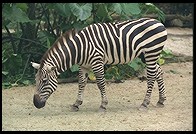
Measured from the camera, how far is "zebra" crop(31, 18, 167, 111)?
5621 millimetres

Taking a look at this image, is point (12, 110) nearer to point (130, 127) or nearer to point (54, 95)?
point (54, 95)

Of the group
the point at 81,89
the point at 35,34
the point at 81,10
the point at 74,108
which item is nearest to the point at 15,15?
the point at 81,10

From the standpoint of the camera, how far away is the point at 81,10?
6.11m

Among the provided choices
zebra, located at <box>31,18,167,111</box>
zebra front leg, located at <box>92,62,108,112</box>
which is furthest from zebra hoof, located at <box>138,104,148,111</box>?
zebra front leg, located at <box>92,62,108,112</box>

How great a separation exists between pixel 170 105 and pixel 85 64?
132cm

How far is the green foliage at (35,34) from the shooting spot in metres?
7.07

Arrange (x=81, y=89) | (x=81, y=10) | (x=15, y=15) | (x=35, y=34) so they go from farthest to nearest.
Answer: (x=35, y=34), (x=15, y=15), (x=81, y=10), (x=81, y=89)

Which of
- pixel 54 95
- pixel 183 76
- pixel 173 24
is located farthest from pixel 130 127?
pixel 173 24

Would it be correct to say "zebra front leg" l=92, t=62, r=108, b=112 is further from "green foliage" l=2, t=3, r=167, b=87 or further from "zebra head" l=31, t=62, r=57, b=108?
"green foliage" l=2, t=3, r=167, b=87

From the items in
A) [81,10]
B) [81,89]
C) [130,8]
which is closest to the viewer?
[81,89]

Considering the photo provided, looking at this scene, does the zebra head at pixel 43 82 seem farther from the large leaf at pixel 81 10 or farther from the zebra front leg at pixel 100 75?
the large leaf at pixel 81 10

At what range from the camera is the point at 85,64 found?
18.9 feet

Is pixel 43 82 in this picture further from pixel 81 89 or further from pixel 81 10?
pixel 81 10

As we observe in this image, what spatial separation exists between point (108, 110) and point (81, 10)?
4.77 feet
